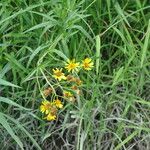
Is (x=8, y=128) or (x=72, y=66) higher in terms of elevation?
(x=72, y=66)

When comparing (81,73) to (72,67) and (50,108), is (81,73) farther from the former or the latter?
(50,108)

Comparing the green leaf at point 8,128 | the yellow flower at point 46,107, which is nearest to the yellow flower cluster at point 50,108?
the yellow flower at point 46,107

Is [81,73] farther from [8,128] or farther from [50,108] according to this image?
[8,128]

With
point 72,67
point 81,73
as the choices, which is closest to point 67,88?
point 72,67

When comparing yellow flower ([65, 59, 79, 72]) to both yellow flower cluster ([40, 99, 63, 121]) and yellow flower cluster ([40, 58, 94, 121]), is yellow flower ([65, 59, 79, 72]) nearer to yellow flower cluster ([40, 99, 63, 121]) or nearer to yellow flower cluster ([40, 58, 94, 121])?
yellow flower cluster ([40, 58, 94, 121])

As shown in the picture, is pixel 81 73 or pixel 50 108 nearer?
pixel 50 108

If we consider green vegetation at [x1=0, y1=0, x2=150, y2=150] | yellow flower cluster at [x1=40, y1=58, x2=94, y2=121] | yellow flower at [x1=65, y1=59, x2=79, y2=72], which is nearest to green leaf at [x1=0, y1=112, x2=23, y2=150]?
green vegetation at [x1=0, y1=0, x2=150, y2=150]

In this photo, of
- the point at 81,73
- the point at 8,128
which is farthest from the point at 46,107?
the point at 81,73

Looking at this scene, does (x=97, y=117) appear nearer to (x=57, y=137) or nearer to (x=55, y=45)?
(x=57, y=137)

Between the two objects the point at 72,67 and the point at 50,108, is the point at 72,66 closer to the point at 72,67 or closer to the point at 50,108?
the point at 72,67
